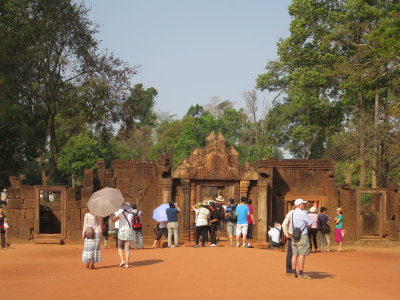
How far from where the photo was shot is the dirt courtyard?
12.1 metres

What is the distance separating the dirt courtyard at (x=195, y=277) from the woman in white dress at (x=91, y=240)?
29cm

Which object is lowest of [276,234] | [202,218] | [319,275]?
[319,275]

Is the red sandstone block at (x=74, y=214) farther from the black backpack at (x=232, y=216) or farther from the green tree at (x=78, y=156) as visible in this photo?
the green tree at (x=78, y=156)

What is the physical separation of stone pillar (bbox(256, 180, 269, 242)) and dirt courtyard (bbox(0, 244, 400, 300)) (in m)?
5.65

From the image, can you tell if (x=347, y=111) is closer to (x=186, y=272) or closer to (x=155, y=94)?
(x=186, y=272)

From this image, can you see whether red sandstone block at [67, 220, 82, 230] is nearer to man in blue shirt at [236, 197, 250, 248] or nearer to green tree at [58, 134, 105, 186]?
man in blue shirt at [236, 197, 250, 248]

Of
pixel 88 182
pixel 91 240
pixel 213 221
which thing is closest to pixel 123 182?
pixel 88 182

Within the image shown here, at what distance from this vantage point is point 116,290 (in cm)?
1230

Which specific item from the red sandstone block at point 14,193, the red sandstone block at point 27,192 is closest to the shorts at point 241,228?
the red sandstone block at point 27,192

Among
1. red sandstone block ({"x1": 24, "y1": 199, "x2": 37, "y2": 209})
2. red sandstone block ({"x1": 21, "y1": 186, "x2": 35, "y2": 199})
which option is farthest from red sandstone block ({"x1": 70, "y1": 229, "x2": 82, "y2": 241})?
red sandstone block ({"x1": 21, "y1": 186, "x2": 35, "y2": 199})

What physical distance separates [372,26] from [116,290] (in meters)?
30.5

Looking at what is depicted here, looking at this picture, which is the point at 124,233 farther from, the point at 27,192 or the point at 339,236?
the point at 27,192

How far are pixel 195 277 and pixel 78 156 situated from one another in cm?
4427

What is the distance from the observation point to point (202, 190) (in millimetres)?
26516
